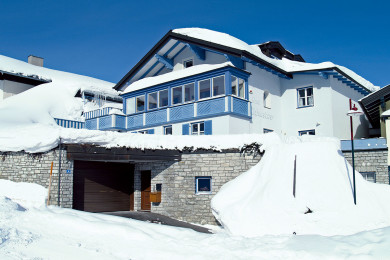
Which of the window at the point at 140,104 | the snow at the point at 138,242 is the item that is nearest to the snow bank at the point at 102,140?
the snow at the point at 138,242

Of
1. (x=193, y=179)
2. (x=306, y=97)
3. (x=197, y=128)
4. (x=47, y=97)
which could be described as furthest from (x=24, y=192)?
(x=47, y=97)

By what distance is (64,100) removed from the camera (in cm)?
2908

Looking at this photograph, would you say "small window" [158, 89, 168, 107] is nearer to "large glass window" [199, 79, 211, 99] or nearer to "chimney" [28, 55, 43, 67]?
"large glass window" [199, 79, 211, 99]

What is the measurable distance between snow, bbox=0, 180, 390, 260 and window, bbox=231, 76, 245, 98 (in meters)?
10.9

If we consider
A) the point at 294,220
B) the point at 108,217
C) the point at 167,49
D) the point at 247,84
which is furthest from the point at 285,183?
the point at 167,49

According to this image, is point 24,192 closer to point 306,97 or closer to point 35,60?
point 306,97

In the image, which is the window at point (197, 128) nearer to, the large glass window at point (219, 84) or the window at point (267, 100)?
the large glass window at point (219, 84)

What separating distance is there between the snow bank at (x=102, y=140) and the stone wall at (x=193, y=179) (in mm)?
490

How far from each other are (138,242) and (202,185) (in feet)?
21.7

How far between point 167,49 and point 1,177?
12574 millimetres

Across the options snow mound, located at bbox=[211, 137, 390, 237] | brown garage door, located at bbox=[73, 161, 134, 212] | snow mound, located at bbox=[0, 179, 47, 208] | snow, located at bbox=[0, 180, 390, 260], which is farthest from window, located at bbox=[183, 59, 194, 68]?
snow, located at bbox=[0, 180, 390, 260]

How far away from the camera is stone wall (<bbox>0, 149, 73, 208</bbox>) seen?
13.1m

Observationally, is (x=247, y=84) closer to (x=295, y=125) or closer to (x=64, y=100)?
(x=295, y=125)

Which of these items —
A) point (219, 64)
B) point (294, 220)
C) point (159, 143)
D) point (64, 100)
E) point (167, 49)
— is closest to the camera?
point (294, 220)
